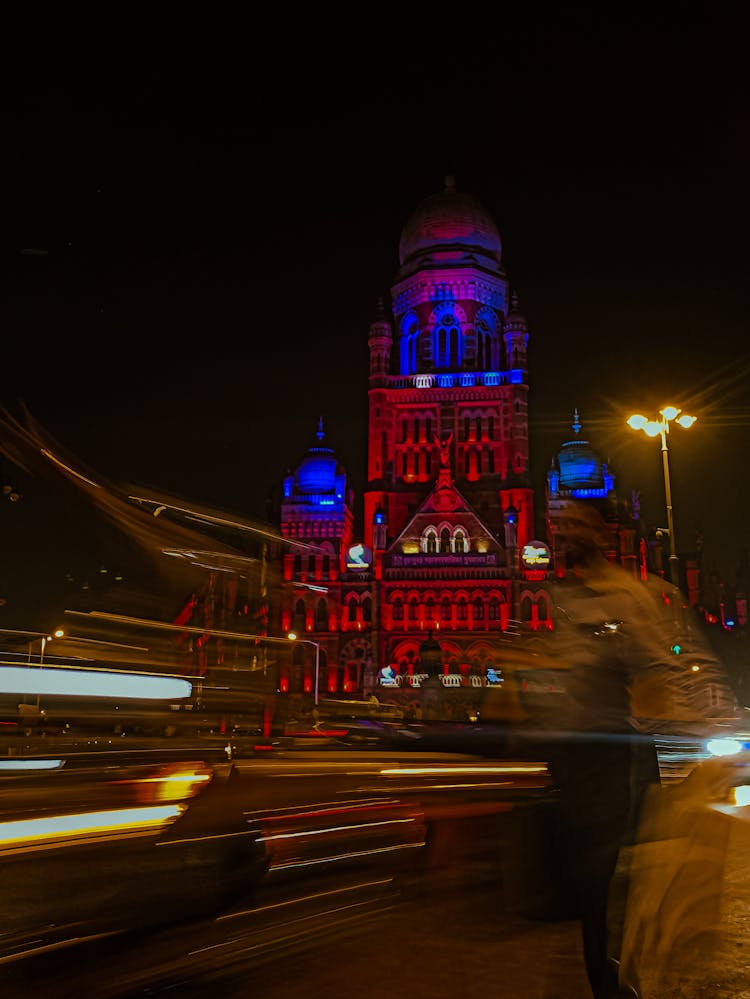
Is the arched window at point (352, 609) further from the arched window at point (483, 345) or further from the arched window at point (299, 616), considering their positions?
the arched window at point (483, 345)

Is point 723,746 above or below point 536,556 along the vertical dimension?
below

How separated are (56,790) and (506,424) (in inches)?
2471

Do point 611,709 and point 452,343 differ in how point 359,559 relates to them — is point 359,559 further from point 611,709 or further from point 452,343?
point 611,709

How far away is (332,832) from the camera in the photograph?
10.9m

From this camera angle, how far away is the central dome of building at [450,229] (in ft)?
259

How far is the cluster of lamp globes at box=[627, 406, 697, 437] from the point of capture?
79.7 feet

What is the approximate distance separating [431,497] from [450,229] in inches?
1027

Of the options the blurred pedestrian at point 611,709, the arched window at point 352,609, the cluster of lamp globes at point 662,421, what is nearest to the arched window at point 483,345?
the arched window at point 352,609

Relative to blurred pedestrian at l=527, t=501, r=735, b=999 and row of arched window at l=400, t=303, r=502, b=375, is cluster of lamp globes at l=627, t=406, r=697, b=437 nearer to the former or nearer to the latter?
blurred pedestrian at l=527, t=501, r=735, b=999

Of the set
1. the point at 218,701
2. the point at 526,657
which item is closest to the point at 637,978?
the point at 526,657

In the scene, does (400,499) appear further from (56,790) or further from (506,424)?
(56,790)

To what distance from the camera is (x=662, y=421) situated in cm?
2448

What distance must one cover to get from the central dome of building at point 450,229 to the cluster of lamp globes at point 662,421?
2177 inches

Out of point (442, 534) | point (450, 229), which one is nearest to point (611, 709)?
point (442, 534)
